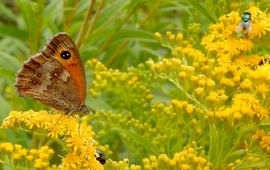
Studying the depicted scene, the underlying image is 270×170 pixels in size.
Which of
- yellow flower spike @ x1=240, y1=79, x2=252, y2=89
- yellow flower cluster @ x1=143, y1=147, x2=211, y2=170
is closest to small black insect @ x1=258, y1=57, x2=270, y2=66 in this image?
yellow flower spike @ x1=240, y1=79, x2=252, y2=89

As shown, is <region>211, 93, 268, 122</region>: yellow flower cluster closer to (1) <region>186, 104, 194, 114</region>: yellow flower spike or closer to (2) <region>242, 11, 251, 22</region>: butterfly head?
(1) <region>186, 104, 194, 114</region>: yellow flower spike

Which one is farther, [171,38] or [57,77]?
[171,38]

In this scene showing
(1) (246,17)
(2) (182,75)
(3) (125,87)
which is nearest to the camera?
(2) (182,75)

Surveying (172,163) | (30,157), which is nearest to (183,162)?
(172,163)

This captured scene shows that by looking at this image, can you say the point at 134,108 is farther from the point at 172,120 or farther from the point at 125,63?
the point at 125,63

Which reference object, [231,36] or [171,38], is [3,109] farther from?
[231,36]

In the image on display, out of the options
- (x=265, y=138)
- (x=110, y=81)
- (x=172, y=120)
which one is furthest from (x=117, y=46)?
(x=265, y=138)
